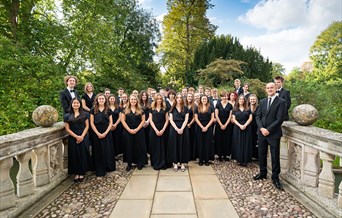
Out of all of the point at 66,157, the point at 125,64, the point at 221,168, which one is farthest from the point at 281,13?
the point at 125,64

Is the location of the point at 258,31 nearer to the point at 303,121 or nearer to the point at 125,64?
the point at 125,64

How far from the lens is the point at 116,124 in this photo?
5.84 metres

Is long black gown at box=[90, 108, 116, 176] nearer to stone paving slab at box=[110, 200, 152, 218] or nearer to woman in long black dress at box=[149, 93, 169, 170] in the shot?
woman in long black dress at box=[149, 93, 169, 170]

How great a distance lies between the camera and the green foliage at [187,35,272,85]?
17.8 m

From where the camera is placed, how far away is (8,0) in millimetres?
9898

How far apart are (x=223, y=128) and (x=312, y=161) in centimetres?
245

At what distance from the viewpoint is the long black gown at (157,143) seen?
5.46 meters

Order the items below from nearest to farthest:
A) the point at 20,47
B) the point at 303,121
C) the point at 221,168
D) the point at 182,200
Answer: the point at 182,200 → the point at 303,121 → the point at 221,168 → the point at 20,47

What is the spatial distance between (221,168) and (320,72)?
3343cm

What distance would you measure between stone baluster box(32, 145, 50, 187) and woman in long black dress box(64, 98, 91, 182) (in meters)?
0.55

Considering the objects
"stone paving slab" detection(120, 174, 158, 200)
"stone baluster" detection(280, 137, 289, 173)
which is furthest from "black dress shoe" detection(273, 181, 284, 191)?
"stone paving slab" detection(120, 174, 158, 200)

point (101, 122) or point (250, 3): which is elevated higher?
point (250, 3)

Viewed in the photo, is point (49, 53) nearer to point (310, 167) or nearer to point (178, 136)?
point (178, 136)

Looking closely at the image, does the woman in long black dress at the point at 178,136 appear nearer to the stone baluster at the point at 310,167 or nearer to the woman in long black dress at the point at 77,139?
the woman in long black dress at the point at 77,139
